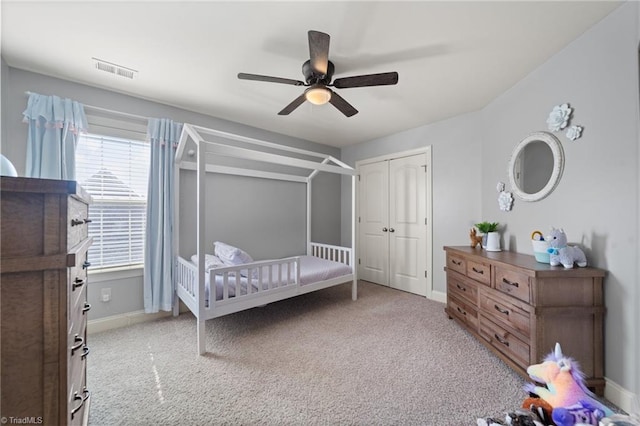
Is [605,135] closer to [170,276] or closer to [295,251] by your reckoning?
[295,251]

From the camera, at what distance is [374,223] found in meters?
4.27

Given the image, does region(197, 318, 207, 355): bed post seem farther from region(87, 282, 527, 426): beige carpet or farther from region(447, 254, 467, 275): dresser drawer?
region(447, 254, 467, 275): dresser drawer

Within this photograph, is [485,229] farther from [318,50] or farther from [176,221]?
[176,221]

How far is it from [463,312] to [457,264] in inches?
18.4

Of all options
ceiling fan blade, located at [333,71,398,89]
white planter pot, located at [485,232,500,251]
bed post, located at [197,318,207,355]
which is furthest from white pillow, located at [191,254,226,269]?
white planter pot, located at [485,232,500,251]

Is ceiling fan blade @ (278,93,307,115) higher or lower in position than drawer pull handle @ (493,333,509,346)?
higher

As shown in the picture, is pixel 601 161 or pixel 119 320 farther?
pixel 119 320

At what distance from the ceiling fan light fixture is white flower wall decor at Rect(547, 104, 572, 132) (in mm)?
1794

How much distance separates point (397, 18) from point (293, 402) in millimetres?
2539

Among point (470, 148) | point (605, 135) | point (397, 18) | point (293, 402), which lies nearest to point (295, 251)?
point (293, 402)

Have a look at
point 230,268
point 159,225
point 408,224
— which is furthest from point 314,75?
point 408,224

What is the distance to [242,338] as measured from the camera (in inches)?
91.7

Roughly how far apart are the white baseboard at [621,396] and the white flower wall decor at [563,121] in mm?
1672

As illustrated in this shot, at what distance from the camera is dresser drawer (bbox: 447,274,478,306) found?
2297 mm
